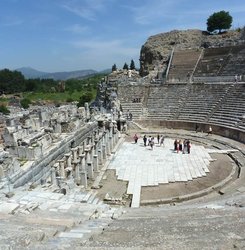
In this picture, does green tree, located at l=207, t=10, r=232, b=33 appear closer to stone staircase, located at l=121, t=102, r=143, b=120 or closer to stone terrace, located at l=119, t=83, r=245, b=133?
stone terrace, located at l=119, t=83, r=245, b=133

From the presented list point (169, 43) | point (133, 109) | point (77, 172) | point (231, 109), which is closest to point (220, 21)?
point (169, 43)

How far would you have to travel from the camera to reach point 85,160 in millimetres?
16844

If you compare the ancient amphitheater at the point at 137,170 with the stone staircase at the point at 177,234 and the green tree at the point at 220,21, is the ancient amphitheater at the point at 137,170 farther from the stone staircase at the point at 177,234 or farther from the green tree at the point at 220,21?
the green tree at the point at 220,21

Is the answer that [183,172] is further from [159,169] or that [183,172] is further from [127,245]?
[127,245]

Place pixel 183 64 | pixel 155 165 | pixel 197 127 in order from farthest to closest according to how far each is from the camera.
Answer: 1. pixel 183 64
2. pixel 197 127
3. pixel 155 165

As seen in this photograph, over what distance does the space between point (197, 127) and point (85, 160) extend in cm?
1442

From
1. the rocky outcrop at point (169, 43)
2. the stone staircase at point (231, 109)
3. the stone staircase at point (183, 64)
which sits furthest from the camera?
the rocky outcrop at point (169, 43)

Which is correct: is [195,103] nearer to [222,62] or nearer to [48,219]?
[222,62]

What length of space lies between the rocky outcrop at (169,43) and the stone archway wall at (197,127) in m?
16.8

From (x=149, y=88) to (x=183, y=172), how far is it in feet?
63.4

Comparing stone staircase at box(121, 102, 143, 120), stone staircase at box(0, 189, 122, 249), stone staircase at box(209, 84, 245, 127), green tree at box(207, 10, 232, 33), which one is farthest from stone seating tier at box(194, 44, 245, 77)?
stone staircase at box(0, 189, 122, 249)

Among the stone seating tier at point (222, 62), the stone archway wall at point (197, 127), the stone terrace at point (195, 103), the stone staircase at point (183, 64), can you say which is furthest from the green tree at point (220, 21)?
the stone archway wall at point (197, 127)

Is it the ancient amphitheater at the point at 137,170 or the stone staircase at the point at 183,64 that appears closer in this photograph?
the ancient amphitheater at the point at 137,170

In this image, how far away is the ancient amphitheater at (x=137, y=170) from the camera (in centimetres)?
658
